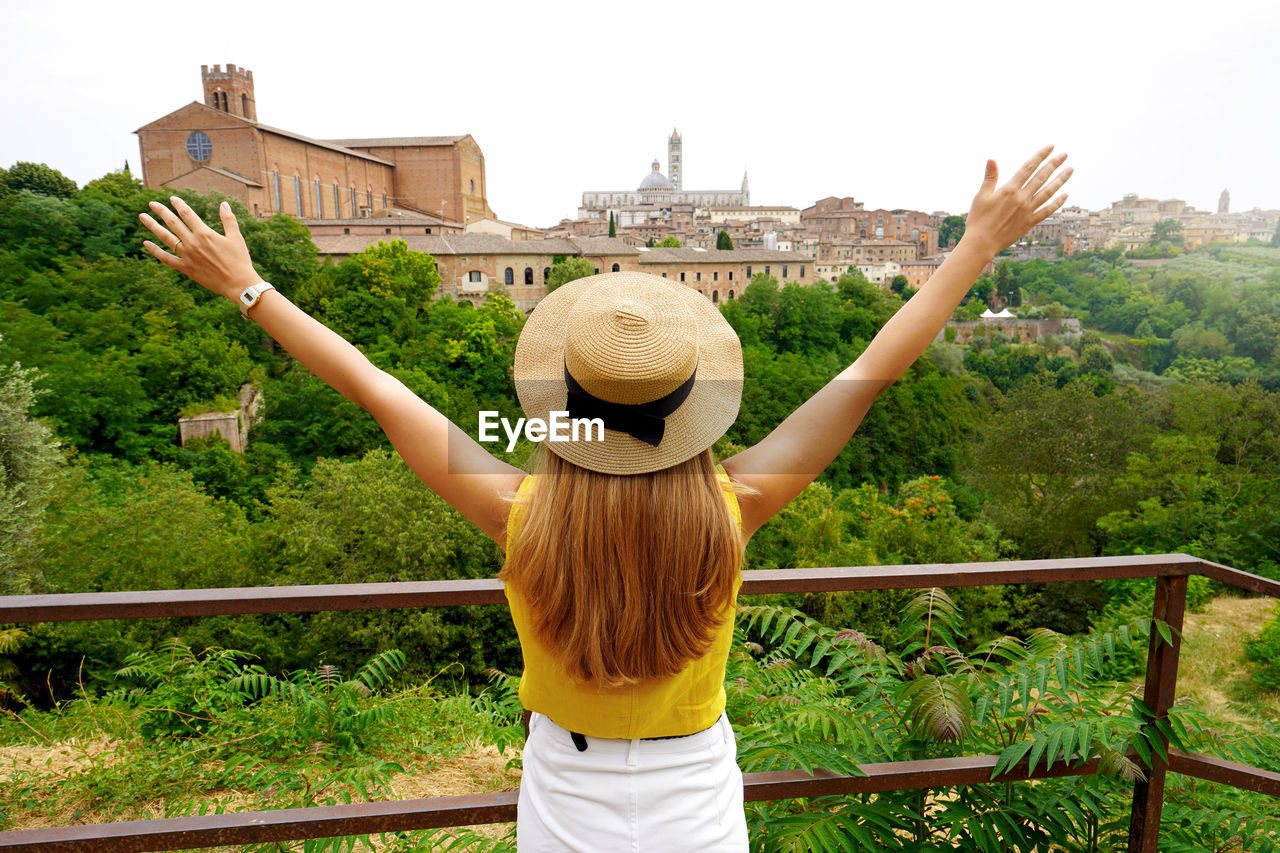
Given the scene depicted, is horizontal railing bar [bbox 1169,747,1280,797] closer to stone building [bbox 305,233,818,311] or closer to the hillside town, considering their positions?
the hillside town

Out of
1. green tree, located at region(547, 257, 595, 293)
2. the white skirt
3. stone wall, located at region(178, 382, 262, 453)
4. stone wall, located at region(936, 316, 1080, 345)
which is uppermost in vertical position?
green tree, located at region(547, 257, 595, 293)

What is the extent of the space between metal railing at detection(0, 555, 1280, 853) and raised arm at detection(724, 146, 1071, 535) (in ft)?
1.47

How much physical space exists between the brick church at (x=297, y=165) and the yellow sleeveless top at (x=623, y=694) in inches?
1935

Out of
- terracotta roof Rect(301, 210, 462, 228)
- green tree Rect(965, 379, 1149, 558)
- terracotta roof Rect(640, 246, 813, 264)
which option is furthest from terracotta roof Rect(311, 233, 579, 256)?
green tree Rect(965, 379, 1149, 558)

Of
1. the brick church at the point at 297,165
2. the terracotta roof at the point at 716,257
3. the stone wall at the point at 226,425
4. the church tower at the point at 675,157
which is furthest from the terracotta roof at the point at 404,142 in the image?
the church tower at the point at 675,157

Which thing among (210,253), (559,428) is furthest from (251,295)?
(559,428)

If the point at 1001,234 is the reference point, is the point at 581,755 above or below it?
below

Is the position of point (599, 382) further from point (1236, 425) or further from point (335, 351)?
point (1236, 425)

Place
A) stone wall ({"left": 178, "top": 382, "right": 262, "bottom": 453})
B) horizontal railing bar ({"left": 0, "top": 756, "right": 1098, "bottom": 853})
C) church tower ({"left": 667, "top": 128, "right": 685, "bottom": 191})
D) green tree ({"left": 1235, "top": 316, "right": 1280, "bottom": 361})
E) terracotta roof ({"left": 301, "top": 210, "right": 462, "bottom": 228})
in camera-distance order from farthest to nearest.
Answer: church tower ({"left": 667, "top": 128, "right": 685, "bottom": 191})
terracotta roof ({"left": 301, "top": 210, "right": 462, "bottom": 228})
green tree ({"left": 1235, "top": 316, "right": 1280, "bottom": 361})
stone wall ({"left": 178, "top": 382, "right": 262, "bottom": 453})
horizontal railing bar ({"left": 0, "top": 756, "right": 1098, "bottom": 853})

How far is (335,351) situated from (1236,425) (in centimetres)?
3124

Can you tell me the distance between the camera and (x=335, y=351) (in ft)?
4.11

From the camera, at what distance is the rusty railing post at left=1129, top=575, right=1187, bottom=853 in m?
Result: 1.93

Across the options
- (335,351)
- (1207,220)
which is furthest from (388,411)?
(1207,220)

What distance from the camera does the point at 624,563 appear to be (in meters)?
1.08
